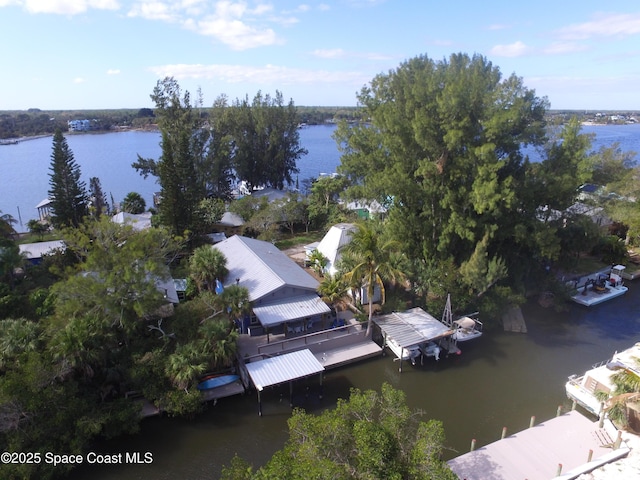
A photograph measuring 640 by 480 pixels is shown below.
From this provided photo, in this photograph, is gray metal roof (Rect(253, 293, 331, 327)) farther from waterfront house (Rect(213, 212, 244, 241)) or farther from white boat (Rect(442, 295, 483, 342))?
→ waterfront house (Rect(213, 212, 244, 241))

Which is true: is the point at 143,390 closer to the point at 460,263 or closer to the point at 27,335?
the point at 27,335

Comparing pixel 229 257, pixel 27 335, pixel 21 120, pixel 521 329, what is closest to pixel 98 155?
pixel 21 120

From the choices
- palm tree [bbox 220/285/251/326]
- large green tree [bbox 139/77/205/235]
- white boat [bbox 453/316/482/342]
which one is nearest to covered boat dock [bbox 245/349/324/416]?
palm tree [bbox 220/285/251/326]

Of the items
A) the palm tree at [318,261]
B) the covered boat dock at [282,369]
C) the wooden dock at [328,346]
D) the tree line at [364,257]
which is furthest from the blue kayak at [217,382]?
the palm tree at [318,261]

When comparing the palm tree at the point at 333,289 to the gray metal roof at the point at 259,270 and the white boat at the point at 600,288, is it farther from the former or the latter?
the white boat at the point at 600,288

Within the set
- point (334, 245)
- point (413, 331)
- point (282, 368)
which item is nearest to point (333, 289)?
point (413, 331)

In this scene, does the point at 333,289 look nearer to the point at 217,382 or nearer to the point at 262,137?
the point at 217,382
